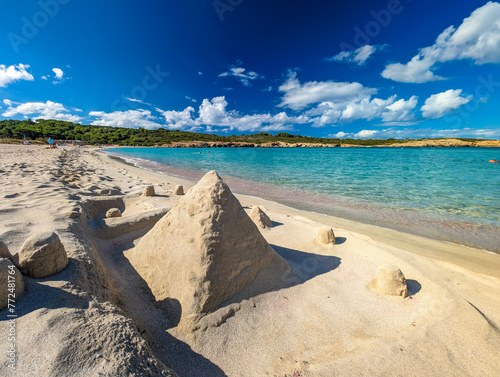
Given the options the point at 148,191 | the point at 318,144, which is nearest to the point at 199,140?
the point at 318,144

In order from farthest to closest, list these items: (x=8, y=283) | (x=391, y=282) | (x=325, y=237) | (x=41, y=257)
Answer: (x=325, y=237), (x=391, y=282), (x=41, y=257), (x=8, y=283)

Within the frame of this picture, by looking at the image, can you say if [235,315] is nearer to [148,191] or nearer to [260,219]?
[260,219]

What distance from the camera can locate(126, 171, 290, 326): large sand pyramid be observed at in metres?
2.27

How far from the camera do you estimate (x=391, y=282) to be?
2785 millimetres

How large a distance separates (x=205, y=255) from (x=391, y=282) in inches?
96.1

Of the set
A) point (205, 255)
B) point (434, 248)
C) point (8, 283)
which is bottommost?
point (434, 248)

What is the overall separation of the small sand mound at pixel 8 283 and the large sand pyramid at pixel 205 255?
3.88 feet

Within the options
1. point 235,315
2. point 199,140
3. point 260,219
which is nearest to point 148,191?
point 260,219

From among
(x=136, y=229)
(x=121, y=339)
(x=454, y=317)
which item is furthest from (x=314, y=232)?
(x=121, y=339)

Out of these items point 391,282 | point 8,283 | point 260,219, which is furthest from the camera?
point 260,219

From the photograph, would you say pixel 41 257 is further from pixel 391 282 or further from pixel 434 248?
pixel 434 248

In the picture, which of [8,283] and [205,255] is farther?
[205,255]

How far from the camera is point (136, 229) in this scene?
4.04 metres

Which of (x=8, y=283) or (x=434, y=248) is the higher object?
(x=8, y=283)
